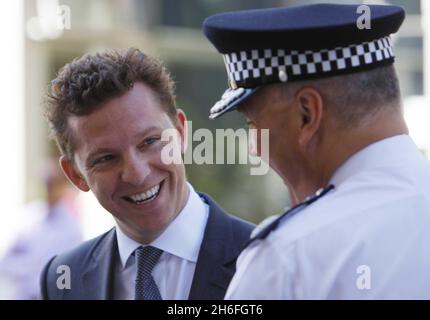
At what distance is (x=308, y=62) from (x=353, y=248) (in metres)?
0.46

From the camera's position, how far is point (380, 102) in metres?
1.97

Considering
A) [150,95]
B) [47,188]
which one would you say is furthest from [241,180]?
[150,95]

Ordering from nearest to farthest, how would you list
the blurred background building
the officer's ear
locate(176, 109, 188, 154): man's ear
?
the officer's ear
locate(176, 109, 188, 154): man's ear
the blurred background building

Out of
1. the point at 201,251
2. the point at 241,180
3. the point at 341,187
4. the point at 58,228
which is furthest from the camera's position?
the point at 241,180

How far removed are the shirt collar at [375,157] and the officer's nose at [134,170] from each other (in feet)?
2.93

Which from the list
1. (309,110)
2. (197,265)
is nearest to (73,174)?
(197,265)

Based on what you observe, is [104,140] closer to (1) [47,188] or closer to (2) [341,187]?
(2) [341,187]

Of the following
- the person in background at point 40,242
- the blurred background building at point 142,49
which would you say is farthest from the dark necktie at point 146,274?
the blurred background building at point 142,49

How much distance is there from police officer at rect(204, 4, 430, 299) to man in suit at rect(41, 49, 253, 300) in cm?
67

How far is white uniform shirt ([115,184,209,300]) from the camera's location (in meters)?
2.70

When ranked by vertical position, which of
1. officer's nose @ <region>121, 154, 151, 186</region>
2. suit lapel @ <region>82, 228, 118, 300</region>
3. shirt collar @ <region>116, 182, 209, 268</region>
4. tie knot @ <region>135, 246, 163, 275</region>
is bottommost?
suit lapel @ <region>82, 228, 118, 300</region>

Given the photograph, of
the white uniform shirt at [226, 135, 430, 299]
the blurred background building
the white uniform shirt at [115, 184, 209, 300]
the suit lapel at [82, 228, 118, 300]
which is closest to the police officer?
the white uniform shirt at [226, 135, 430, 299]

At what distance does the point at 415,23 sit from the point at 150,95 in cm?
1359

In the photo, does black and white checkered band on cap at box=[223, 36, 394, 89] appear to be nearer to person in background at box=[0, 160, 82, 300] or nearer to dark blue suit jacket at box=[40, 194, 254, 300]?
dark blue suit jacket at box=[40, 194, 254, 300]
